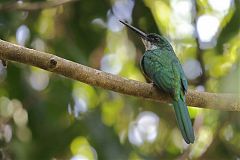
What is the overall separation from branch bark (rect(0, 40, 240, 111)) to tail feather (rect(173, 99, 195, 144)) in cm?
4

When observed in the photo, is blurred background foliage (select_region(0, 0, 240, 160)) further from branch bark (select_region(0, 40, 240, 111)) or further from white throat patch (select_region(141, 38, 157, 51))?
branch bark (select_region(0, 40, 240, 111))

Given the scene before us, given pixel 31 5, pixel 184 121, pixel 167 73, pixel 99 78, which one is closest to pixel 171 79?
pixel 167 73

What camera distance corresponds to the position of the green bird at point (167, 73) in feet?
7.38

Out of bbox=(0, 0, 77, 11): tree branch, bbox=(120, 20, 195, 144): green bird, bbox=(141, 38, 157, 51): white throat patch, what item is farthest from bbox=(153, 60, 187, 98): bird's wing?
bbox=(0, 0, 77, 11): tree branch

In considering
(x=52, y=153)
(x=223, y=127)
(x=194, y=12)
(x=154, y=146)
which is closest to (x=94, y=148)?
(x=52, y=153)

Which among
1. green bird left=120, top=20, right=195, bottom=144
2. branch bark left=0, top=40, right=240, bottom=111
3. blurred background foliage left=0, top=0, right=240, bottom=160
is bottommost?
blurred background foliage left=0, top=0, right=240, bottom=160

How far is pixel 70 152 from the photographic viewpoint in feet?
10.8

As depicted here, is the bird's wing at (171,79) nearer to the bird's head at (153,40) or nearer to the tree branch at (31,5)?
the bird's head at (153,40)

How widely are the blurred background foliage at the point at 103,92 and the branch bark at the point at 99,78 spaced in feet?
2.94

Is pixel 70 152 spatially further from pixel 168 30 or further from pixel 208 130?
pixel 168 30

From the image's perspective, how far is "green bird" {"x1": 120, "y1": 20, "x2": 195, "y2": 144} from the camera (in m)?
2.25

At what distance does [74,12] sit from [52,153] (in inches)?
36.8

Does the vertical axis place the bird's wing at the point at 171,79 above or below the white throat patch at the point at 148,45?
above

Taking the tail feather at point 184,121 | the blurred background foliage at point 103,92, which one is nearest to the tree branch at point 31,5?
the blurred background foliage at point 103,92
